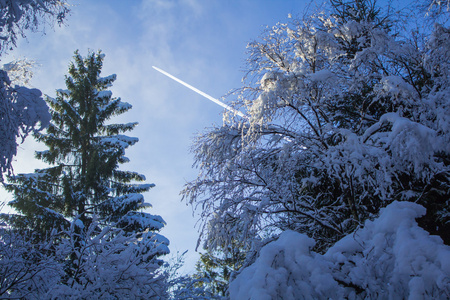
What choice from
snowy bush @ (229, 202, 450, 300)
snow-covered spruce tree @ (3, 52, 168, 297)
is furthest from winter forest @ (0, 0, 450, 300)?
snow-covered spruce tree @ (3, 52, 168, 297)

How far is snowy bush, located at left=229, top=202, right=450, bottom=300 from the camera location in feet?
6.54

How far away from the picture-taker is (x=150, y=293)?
17.7ft

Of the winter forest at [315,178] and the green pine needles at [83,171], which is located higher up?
the green pine needles at [83,171]

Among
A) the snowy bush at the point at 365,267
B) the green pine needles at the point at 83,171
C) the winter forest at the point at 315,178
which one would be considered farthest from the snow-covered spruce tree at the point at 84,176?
the snowy bush at the point at 365,267

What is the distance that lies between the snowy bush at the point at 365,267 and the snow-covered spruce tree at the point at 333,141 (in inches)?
42.9

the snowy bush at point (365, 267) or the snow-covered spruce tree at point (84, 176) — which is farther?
the snow-covered spruce tree at point (84, 176)

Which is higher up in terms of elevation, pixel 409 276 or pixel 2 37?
pixel 2 37

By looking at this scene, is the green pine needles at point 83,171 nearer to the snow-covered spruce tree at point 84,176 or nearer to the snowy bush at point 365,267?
the snow-covered spruce tree at point 84,176

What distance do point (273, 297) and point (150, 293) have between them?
3.90 metres

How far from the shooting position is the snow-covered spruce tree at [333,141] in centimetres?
385

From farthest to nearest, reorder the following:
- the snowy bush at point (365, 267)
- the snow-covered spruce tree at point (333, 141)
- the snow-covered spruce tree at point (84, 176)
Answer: the snow-covered spruce tree at point (84, 176), the snow-covered spruce tree at point (333, 141), the snowy bush at point (365, 267)

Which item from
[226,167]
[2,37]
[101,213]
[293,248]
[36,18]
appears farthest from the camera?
[101,213]

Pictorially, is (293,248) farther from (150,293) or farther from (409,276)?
(150,293)

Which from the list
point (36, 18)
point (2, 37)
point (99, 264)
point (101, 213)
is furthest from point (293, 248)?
point (101, 213)
